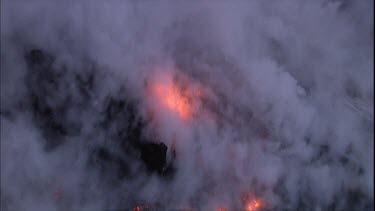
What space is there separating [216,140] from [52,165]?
4.76 meters

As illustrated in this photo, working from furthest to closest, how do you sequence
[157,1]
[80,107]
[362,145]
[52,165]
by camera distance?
[362,145], [157,1], [80,107], [52,165]

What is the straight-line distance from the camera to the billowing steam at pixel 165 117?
1018 centimetres

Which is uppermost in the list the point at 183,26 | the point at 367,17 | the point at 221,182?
the point at 367,17

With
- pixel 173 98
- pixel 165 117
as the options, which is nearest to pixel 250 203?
pixel 165 117

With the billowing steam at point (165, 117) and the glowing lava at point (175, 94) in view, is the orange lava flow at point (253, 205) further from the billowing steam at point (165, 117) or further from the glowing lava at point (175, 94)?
the glowing lava at point (175, 94)

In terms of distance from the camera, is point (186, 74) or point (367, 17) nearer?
point (186, 74)

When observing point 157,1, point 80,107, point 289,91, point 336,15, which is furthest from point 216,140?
point 336,15

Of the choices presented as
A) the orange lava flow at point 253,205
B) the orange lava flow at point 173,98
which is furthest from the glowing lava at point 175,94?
the orange lava flow at point 253,205

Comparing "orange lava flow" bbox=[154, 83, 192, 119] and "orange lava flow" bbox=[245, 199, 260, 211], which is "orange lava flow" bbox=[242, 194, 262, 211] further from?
"orange lava flow" bbox=[154, 83, 192, 119]

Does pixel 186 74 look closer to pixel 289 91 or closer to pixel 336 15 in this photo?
pixel 289 91

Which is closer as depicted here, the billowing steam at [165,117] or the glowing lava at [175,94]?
the billowing steam at [165,117]

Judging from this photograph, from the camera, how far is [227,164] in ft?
37.6

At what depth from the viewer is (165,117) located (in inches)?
440

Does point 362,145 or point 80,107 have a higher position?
point 80,107
